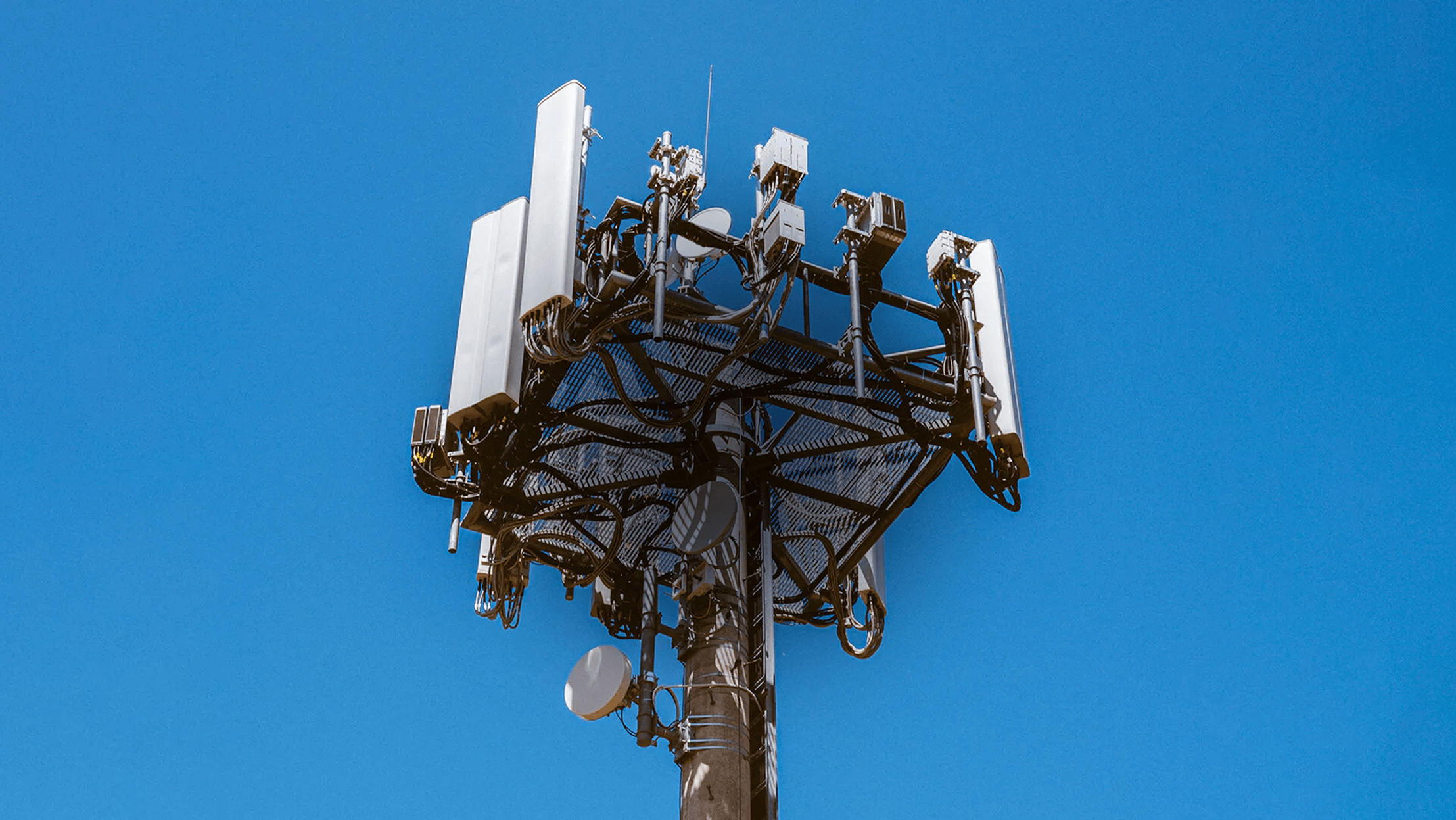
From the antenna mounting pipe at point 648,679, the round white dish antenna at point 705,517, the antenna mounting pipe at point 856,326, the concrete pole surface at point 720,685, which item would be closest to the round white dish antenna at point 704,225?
the antenna mounting pipe at point 856,326

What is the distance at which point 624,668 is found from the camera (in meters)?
16.0

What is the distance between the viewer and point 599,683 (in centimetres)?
1612

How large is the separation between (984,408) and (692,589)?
4.75m

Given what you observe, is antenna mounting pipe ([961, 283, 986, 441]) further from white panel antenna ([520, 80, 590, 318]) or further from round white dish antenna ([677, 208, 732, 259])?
white panel antenna ([520, 80, 590, 318])

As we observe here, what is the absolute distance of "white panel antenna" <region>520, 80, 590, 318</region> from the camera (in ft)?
46.4

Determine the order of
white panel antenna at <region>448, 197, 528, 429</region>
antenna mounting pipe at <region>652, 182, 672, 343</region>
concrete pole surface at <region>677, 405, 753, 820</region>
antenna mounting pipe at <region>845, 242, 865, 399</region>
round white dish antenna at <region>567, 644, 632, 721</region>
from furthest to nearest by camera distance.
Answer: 1. round white dish antenna at <region>567, 644, 632, 721</region>
2. concrete pole surface at <region>677, 405, 753, 820</region>
3. white panel antenna at <region>448, 197, 528, 429</region>
4. antenna mounting pipe at <region>845, 242, 865, 399</region>
5. antenna mounting pipe at <region>652, 182, 672, 343</region>

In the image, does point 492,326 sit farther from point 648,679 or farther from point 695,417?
point 648,679

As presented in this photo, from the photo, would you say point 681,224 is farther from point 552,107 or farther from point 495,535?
point 495,535

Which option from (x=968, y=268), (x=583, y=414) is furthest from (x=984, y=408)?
(x=583, y=414)

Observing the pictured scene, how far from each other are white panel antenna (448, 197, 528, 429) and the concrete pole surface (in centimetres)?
418

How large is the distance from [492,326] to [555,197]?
172 centimetres

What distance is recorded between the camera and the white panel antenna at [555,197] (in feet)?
46.4

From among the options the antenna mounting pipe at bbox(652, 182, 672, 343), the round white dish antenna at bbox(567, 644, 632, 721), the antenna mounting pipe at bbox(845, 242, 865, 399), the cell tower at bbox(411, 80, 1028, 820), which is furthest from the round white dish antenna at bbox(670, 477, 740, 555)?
the antenna mounting pipe at bbox(652, 182, 672, 343)

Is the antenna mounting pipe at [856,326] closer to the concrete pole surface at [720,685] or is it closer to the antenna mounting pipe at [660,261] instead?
the antenna mounting pipe at [660,261]
